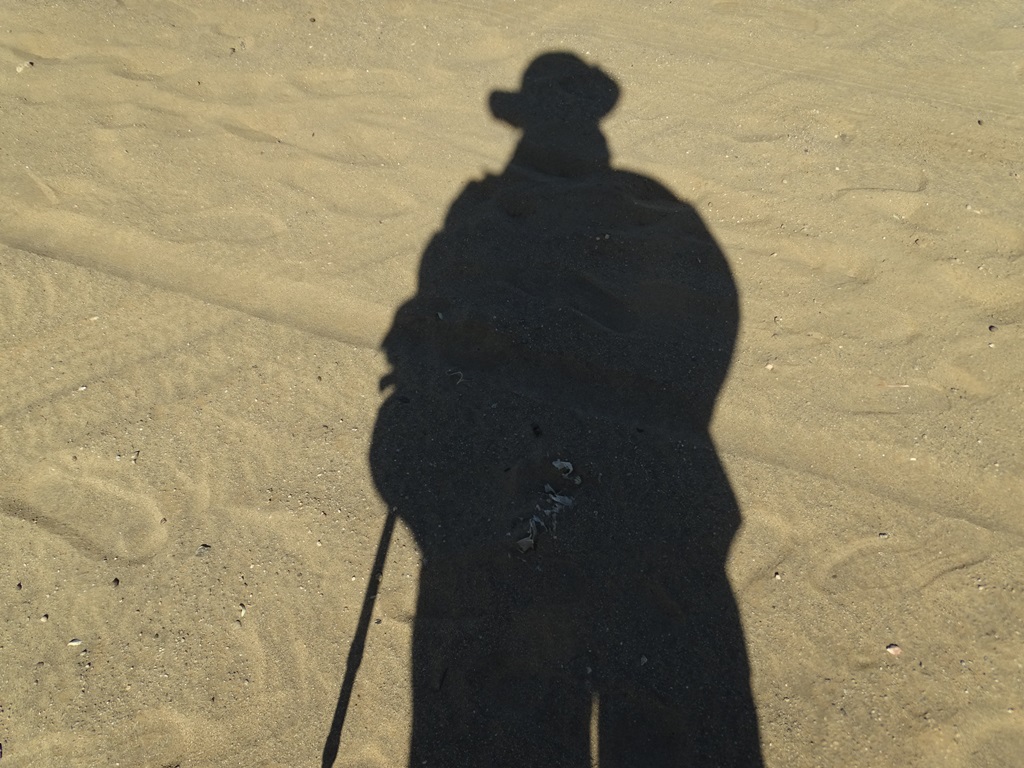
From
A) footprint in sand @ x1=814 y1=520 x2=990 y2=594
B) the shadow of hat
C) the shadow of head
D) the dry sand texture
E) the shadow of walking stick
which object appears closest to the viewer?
the shadow of walking stick

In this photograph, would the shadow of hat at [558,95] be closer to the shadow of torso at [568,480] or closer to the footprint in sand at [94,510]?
the shadow of torso at [568,480]

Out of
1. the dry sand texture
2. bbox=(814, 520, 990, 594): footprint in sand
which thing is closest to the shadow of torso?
the dry sand texture

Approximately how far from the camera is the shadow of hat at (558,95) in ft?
15.2

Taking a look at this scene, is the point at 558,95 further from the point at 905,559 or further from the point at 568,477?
the point at 905,559

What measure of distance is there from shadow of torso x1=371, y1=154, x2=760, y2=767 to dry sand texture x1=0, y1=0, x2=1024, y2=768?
0.42ft

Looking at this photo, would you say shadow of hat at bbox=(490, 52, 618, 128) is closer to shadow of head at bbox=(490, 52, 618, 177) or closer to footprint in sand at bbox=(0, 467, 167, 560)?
shadow of head at bbox=(490, 52, 618, 177)

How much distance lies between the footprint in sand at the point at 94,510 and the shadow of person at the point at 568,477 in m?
0.96

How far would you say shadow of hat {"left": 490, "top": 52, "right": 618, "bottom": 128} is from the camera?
4.64m

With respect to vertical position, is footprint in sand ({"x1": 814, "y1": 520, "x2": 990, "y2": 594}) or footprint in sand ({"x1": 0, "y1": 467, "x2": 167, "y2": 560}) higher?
footprint in sand ({"x1": 814, "y1": 520, "x2": 990, "y2": 594})

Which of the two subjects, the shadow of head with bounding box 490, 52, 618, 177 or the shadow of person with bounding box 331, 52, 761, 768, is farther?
the shadow of head with bounding box 490, 52, 618, 177

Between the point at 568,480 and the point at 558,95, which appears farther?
the point at 558,95

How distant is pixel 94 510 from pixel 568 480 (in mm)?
1992

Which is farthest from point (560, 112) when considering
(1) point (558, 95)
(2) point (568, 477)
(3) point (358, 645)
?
(3) point (358, 645)

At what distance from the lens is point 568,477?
10.3 ft
